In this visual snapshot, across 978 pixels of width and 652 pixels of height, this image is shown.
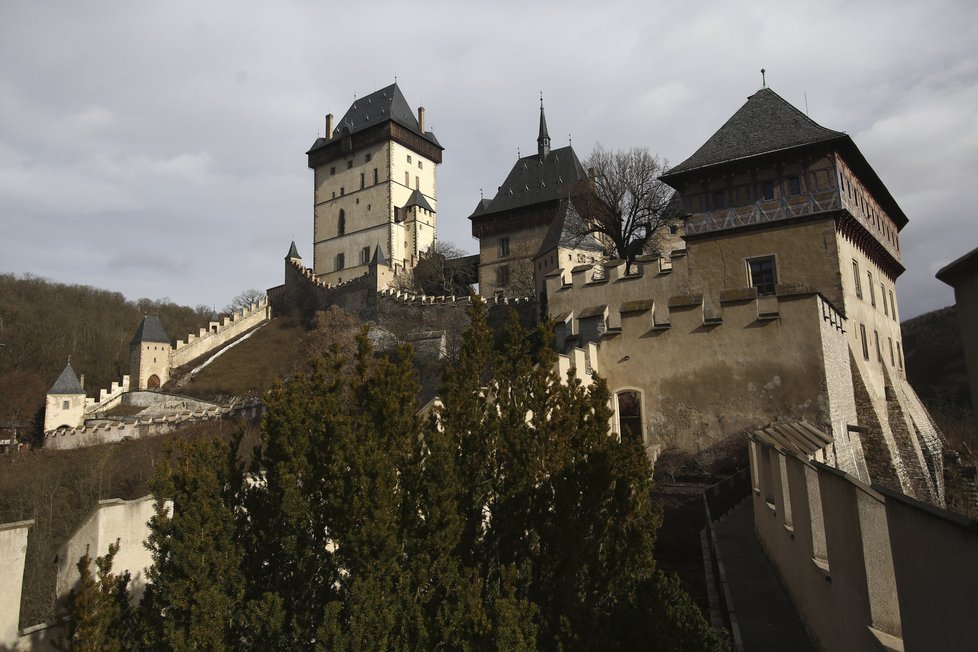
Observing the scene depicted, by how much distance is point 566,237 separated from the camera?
1622 inches

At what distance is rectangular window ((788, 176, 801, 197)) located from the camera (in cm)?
1869

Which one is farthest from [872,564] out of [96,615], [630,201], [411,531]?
[630,201]

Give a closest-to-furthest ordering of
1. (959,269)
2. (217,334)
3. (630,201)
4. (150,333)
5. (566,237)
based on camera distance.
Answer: (959,269) < (630,201) < (566,237) < (150,333) < (217,334)

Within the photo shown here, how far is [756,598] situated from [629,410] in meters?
6.76

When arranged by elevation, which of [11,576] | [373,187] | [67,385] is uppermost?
[373,187]

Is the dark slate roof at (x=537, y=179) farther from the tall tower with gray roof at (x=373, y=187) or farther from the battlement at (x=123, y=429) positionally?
the battlement at (x=123, y=429)

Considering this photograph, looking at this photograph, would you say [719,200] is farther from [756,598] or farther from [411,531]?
[411,531]

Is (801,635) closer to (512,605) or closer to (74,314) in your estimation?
(512,605)

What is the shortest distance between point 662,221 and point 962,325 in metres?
26.4

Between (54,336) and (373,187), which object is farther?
(373,187)

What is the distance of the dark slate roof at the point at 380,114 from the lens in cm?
6850

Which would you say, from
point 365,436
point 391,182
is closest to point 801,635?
point 365,436

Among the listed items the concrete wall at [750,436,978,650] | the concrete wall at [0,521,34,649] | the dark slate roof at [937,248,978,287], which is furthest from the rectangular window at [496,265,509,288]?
the dark slate roof at [937,248,978,287]

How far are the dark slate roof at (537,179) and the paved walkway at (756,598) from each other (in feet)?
138
